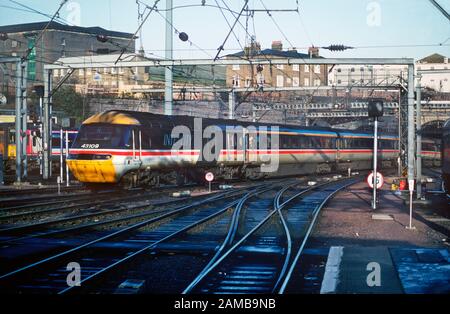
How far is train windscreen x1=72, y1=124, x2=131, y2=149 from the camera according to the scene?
21.5 metres

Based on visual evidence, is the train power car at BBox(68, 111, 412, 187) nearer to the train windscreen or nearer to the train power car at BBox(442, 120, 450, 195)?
the train windscreen

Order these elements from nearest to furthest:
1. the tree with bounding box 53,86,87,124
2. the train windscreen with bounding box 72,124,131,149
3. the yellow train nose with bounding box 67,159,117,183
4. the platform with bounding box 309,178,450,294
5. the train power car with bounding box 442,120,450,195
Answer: the platform with bounding box 309,178,450,294
the yellow train nose with bounding box 67,159,117,183
the train windscreen with bounding box 72,124,131,149
the train power car with bounding box 442,120,450,195
the tree with bounding box 53,86,87,124

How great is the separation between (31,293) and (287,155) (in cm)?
2797

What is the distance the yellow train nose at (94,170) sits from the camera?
69.6 feet

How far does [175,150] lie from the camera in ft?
82.5

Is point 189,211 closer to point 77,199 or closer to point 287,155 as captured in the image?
point 77,199

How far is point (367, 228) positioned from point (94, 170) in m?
10.9

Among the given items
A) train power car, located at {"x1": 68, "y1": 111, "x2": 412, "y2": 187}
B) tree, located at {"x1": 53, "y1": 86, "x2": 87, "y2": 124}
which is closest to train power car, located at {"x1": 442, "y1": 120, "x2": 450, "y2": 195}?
train power car, located at {"x1": 68, "y1": 111, "x2": 412, "y2": 187}

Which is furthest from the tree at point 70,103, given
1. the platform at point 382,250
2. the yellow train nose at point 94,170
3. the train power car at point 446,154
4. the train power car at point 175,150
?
the platform at point 382,250

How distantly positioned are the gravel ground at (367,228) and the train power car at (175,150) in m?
7.38

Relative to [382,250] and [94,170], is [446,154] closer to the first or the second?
[382,250]

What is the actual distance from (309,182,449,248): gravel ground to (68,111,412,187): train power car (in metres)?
7.38

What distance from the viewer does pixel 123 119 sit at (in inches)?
A: 871
